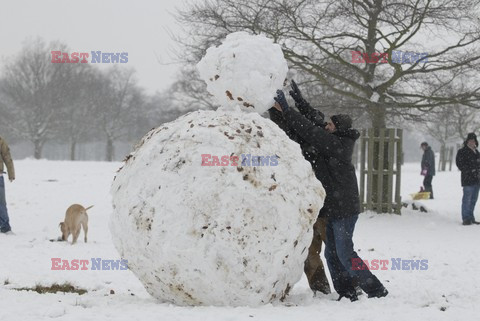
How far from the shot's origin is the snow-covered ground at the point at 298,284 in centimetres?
390

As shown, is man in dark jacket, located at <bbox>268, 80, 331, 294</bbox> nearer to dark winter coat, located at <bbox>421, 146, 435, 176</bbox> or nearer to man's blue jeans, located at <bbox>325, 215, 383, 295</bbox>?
man's blue jeans, located at <bbox>325, 215, 383, 295</bbox>

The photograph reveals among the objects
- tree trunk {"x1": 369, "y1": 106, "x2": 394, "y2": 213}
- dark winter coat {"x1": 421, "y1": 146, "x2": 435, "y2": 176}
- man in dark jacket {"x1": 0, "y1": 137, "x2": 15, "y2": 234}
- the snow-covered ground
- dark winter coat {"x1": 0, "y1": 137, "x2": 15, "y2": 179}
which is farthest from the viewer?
dark winter coat {"x1": 421, "y1": 146, "x2": 435, "y2": 176}

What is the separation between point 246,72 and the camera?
4.56m

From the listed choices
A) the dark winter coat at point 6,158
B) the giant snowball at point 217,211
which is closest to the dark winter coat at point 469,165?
the giant snowball at point 217,211

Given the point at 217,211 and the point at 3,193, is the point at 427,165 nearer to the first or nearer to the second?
the point at 3,193

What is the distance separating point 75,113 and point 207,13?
3489 cm

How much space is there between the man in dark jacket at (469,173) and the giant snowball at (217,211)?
725 centimetres

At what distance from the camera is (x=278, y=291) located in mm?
4277

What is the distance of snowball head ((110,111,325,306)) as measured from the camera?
154 inches

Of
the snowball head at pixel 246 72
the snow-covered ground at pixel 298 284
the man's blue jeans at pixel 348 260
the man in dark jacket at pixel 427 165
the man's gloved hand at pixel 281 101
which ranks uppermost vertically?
the snowball head at pixel 246 72

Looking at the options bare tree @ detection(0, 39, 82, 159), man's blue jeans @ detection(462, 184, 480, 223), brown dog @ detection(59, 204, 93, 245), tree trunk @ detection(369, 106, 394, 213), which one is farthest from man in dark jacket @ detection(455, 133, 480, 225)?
bare tree @ detection(0, 39, 82, 159)

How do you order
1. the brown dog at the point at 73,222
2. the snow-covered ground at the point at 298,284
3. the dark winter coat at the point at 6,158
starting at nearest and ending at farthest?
the snow-covered ground at the point at 298,284 < the brown dog at the point at 73,222 < the dark winter coat at the point at 6,158

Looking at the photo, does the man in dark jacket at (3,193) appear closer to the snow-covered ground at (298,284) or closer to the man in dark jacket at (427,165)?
the snow-covered ground at (298,284)

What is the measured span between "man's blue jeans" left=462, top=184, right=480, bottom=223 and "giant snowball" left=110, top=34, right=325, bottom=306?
7364 millimetres
